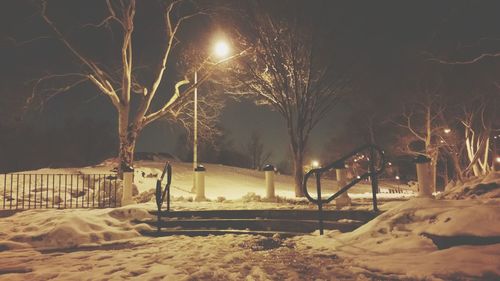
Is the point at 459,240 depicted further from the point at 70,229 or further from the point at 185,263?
the point at 70,229

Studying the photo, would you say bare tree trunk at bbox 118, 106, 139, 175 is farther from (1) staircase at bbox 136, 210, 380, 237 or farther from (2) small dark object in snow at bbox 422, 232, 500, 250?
(2) small dark object in snow at bbox 422, 232, 500, 250

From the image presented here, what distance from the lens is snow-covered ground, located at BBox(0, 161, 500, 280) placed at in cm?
583

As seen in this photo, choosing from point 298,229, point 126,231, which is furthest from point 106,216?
point 298,229

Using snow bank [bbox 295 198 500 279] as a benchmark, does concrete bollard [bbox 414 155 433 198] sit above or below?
above

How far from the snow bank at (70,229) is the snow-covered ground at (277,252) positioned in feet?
0.07

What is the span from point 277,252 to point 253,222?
2556 millimetres

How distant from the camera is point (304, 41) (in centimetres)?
1805

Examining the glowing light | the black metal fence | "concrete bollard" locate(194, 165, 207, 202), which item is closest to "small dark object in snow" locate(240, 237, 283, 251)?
"concrete bollard" locate(194, 165, 207, 202)

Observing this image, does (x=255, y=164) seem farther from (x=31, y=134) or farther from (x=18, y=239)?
(x=18, y=239)

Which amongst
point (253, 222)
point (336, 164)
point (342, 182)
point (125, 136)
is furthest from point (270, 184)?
point (125, 136)

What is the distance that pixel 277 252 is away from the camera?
7.39 m

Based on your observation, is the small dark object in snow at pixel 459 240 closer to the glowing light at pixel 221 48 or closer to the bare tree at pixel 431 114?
the glowing light at pixel 221 48

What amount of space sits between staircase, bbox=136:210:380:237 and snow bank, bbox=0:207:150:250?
1.71 ft

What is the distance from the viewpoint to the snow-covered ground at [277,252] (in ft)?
19.1
